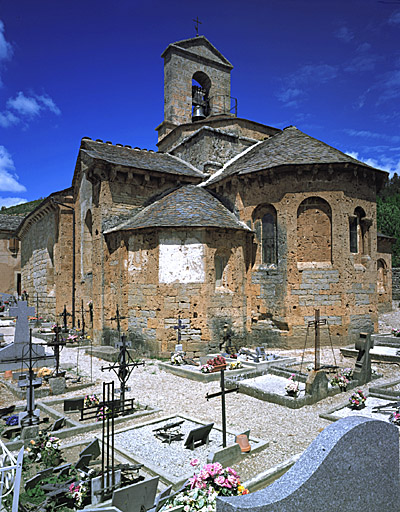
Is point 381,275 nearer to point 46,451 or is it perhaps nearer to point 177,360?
point 177,360

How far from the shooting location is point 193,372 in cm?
1110

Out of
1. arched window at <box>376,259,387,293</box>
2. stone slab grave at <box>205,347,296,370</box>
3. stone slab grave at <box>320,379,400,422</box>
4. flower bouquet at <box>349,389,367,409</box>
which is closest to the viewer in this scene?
stone slab grave at <box>320,379,400,422</box>

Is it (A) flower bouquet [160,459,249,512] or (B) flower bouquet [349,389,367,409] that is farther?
(B) flower bouquet [349,389,367,409]

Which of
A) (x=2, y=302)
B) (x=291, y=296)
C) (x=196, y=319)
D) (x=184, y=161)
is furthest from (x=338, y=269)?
(x=2, y=302)

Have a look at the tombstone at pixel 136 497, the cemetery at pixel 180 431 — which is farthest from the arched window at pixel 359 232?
the tombstone at pixel 136 497

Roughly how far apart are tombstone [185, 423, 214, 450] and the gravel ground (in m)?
0.85

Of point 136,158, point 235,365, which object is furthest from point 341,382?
point 136,158

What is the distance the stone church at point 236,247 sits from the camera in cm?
1456

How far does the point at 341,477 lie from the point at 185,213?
510 inches

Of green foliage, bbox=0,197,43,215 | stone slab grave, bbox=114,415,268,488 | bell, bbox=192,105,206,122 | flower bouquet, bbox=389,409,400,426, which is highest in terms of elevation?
green foliage, bbox=0,197,43,215

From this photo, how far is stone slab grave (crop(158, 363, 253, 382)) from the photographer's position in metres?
10.8

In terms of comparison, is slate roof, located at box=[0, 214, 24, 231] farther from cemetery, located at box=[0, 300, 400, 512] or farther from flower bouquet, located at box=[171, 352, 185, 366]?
flower bouquet, located at box=[171, 352, 185, 366]

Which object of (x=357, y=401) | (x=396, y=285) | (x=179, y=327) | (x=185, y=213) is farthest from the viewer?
(x=396, y=285)

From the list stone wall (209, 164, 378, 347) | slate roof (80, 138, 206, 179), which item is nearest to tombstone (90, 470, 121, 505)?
stone wall (209, 164, 378, 347)
